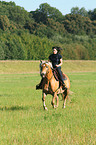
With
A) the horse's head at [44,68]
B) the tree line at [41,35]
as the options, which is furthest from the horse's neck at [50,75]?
the tree line at [41,35]

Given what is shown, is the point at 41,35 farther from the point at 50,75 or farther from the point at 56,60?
the point at 50,75

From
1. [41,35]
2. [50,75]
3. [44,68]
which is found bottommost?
[50,75]

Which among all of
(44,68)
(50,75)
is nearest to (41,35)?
(50,75)

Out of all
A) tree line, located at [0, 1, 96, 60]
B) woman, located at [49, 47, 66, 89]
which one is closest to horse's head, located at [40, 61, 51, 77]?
woman, located at [49, 47, 66, 89]

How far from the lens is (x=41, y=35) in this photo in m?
140

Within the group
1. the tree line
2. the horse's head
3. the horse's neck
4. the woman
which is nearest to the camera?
the horse's head

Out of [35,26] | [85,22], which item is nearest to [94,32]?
[85,22]

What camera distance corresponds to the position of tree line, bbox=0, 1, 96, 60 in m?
92.5

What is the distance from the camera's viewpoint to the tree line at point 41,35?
92500mm

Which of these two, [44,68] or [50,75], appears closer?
[44,68]

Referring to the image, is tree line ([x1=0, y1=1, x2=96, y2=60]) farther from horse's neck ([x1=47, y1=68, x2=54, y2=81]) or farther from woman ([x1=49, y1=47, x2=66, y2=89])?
horse's neck ([x1=47, y1=68, x2=54, y2=81])

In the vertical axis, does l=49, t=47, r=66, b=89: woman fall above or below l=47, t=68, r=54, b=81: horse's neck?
above

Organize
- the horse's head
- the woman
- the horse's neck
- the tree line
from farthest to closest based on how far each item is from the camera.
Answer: the tree line, the woman, the horse's neck, the horse's head

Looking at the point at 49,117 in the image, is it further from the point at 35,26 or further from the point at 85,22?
the point at 85,22
